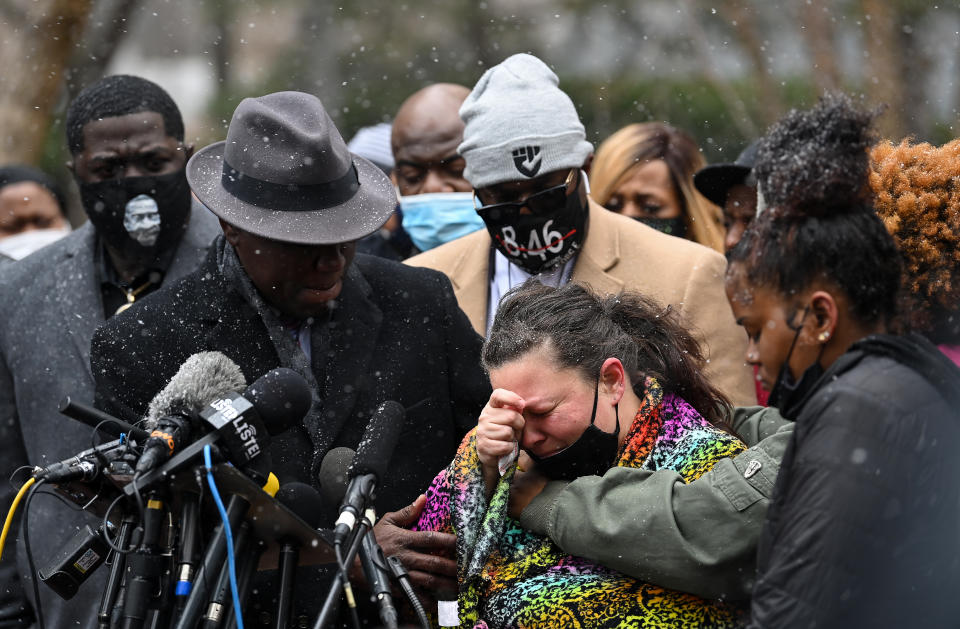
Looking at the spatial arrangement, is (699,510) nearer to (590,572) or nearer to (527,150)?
(590,572)

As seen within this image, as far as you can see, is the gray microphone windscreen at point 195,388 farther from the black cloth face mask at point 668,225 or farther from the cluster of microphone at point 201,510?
the black cloth face mask at point 668,225

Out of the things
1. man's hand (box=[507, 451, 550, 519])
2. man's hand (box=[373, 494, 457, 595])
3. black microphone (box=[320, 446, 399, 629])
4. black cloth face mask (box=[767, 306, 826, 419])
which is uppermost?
black cloth face mask (box=[767, 306, 826, 419])

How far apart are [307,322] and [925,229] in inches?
84.6

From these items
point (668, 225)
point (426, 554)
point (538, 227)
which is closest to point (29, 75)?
point (668, 225)

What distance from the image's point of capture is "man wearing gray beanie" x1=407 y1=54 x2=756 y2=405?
16.4 feet

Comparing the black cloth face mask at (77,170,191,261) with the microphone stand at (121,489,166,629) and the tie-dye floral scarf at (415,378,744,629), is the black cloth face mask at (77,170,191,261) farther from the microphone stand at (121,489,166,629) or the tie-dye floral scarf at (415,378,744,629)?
the microphone stand at (121,489,166,629)

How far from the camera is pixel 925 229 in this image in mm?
3389

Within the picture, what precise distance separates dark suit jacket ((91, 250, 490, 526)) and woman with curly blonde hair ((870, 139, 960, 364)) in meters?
1.64

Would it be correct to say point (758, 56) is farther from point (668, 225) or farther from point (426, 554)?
point (426, 554)

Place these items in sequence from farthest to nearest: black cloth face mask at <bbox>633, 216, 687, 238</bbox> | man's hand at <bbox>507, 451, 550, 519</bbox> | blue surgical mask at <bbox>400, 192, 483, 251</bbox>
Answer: black cloth face mask at <bbox>633, 216, 687, 238</bbox>, blue surgical mask at <bbox>400, 192, 483, 251</bbox>, man's hand at <bbox>507, 451, 550, 519</bbox>

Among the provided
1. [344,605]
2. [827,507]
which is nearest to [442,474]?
[344,605]

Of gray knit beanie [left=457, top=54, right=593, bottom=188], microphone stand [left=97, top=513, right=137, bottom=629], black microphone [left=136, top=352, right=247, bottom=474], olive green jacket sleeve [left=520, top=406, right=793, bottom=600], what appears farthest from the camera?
gray knit beanie [left=457, top=54, right=593, bottom=188]

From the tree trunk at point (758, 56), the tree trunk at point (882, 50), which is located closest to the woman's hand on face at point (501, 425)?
the tree trunk at point (882, 50)

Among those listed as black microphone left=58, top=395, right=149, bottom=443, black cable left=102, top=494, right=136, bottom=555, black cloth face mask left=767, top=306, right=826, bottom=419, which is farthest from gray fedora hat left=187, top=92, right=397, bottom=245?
black cloth face mask left=767, top=306, right=826, bottom=419
